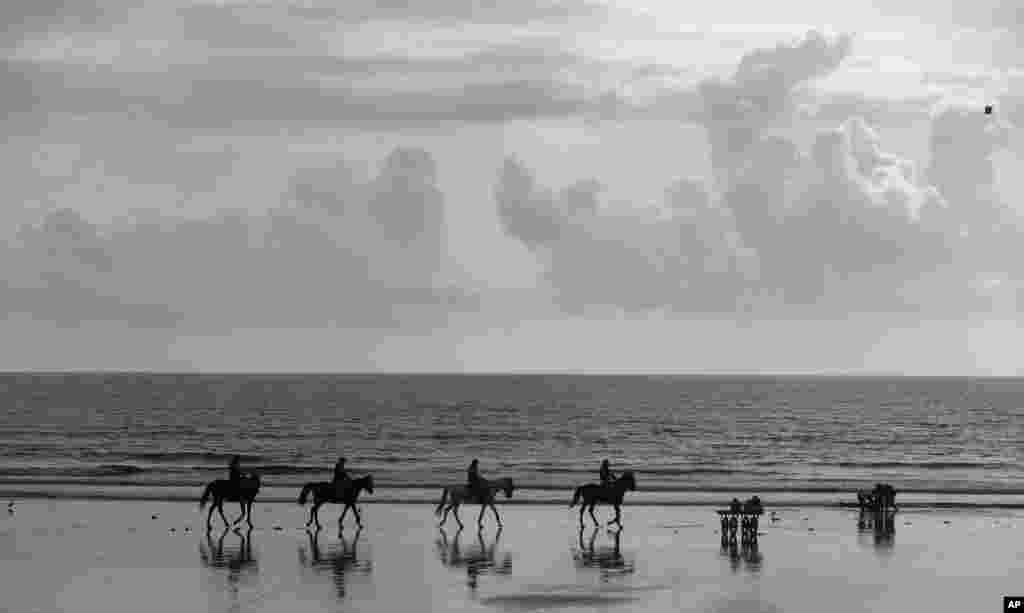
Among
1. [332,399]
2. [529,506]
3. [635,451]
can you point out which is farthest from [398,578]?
[332,399]

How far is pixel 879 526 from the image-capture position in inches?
1359

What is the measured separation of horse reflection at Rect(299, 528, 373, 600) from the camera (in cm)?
2592

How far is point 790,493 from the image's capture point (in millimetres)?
47312

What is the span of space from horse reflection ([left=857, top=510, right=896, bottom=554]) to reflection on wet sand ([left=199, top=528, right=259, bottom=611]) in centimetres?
1356

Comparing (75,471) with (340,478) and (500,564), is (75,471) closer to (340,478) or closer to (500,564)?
(340,478)

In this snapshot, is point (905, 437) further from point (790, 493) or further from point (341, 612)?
point (341, 612)

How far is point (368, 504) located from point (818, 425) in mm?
83046

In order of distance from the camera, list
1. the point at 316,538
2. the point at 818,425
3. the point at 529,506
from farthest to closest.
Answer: the point at 818,425, the point at 529,506, the point at 316,538

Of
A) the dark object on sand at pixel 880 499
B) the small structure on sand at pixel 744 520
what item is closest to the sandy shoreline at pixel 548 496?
the dark object on sand at pixel 880 499

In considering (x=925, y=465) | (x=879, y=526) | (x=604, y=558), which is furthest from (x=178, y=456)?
(x=604, y=558)

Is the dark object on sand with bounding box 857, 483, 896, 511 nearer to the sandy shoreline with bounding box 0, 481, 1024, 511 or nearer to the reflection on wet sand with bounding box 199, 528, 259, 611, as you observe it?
the sandy shoreline with bounding box 0, 481, 1024, 511

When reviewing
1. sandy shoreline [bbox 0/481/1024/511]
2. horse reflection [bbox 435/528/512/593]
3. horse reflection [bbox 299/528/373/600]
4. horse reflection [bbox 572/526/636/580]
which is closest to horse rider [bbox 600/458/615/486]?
horse reflection [bbox 572/526/636/580]

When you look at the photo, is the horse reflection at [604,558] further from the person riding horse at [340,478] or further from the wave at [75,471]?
the wave at [75,471]

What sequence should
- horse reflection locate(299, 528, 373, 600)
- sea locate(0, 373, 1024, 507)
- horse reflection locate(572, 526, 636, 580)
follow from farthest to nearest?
sea locate(0, 373, 1024, 507), horse reflection locate(572, 526, 636, 580), horse reflection locate(299, 528, 373, 600)
